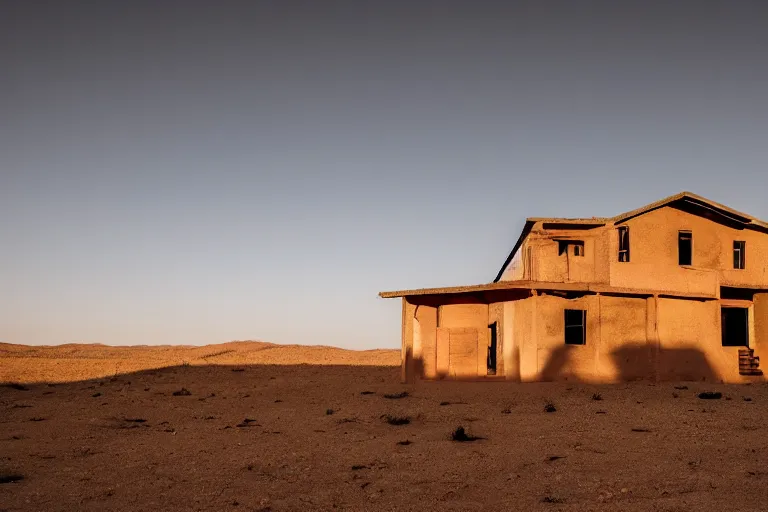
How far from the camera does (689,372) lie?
79.9ft

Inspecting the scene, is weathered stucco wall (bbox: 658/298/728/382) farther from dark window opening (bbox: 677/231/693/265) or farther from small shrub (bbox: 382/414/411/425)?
small shrub (bbox: 382/414/411/425)

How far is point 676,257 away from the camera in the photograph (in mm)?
24984

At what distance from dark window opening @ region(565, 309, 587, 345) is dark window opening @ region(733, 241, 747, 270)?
25.3 feet

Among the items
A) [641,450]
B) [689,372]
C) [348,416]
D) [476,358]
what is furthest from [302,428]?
[689,372]

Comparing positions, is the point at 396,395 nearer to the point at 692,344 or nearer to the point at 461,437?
the point at 461,437

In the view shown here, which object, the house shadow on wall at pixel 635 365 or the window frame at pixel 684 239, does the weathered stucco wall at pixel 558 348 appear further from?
the window frame at pixel 684 239

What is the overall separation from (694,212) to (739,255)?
2.93 metres

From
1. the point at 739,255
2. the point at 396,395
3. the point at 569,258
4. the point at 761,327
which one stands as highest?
the point at 739,255

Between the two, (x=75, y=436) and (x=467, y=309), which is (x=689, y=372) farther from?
(x=75, y=436)

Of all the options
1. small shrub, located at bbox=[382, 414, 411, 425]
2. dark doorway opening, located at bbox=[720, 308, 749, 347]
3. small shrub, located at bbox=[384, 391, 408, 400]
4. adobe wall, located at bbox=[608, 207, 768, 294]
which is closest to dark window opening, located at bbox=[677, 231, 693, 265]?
adobe wall, located at bbox=[608, 207, 768, 294]

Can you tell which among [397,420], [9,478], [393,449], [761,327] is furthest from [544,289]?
[9,478]

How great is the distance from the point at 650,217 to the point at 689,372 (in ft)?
19.4

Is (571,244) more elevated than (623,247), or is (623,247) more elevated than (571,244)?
(571,244)

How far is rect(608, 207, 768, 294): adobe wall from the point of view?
2431 centimetres
